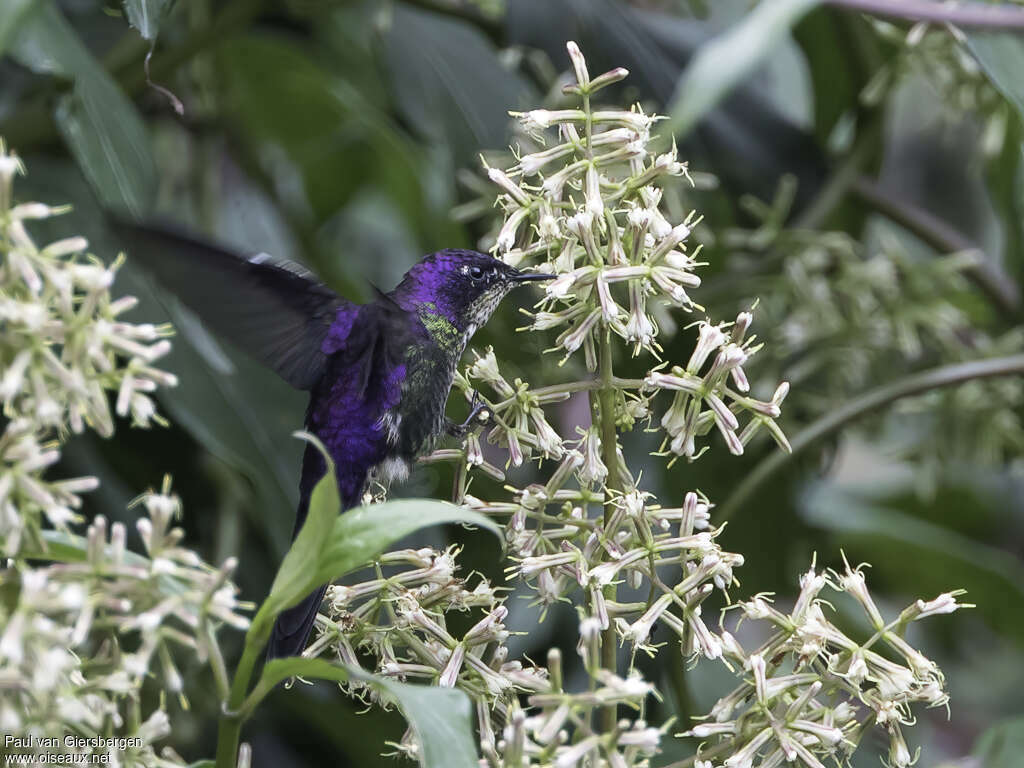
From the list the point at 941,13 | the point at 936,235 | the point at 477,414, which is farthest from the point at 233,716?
the point at 936,235

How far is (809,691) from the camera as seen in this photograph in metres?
0.88

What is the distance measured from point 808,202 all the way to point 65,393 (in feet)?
4.46

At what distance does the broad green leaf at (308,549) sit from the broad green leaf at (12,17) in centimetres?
38

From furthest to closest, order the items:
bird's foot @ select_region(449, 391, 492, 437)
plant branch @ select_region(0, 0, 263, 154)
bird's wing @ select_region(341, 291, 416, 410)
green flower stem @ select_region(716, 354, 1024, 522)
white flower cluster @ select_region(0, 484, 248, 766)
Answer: plant branch @ select_region(0, 0, 263, 154) → green flower stem @ select_region(716, 354, 1024, 522) → bird's wing @ select_region(341, 291, 416, 410) → bird's foot @ select_region(449, 391, 492, 437) → white flower cluster @ select_region(0, 484, 248, 766)

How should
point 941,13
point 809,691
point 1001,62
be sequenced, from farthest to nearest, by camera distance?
point 1001,62 → point 941,13 → point 809,691

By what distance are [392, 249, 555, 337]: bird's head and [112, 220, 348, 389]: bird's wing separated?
4.8 inches

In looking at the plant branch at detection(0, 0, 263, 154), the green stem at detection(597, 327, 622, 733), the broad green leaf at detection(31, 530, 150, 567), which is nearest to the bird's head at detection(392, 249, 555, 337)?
the green stem at detection(597, 327, 622, 733)

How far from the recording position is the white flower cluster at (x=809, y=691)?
0.87m

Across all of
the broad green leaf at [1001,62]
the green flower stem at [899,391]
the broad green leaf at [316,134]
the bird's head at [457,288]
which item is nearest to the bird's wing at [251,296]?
the bird's head at [457,288]

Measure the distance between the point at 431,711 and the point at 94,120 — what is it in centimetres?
86

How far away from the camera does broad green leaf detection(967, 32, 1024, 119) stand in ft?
4.25

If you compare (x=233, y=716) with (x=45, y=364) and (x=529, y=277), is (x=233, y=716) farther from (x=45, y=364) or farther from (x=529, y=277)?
(x=529, y=277)

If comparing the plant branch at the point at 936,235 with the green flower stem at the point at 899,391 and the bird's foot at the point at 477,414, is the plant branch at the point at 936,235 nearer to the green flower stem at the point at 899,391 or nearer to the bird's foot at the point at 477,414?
the green flower stem at the point at 899,391

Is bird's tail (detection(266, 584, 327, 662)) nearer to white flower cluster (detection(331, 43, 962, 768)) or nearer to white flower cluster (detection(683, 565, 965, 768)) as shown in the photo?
white flower cluster (detection(331, 43, 962, 768))
